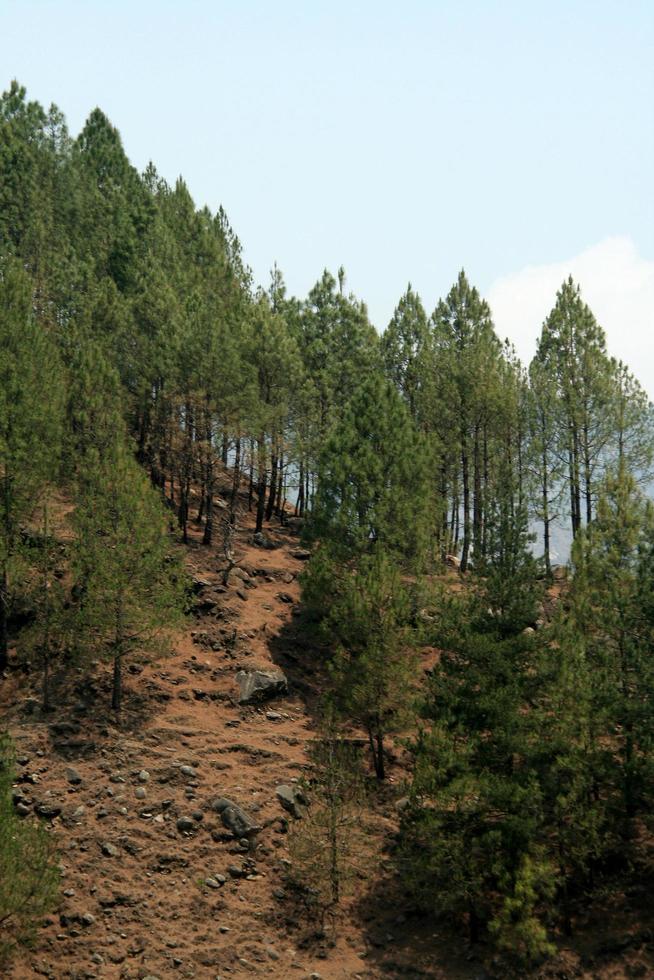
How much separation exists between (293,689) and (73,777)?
10762 mm

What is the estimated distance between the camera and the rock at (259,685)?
3353cm

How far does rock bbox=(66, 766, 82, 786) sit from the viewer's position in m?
27.0

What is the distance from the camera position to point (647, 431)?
157 ft

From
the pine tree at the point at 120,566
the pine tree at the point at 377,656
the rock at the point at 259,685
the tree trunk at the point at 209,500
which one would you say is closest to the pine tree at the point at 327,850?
the pine tree at the point at 377,656

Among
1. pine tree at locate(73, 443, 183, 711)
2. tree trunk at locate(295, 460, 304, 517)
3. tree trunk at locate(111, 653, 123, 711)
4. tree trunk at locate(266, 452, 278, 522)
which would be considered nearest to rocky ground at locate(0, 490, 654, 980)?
tree trunk at locate(111, 653, 123, 711)

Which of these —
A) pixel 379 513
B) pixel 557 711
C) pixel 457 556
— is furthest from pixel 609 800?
pixel 457 556

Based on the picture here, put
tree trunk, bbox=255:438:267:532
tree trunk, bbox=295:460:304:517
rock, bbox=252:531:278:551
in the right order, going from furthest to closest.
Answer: tree trunk, bbox=295:460:304:517, rock, bbox=252:531:278:551, tree trunk, bbox=255:438:267:532

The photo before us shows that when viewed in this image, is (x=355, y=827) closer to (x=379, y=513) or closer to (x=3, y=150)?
(x=379, y=513)

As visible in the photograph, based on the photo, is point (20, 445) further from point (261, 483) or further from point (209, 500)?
point (261, 483)

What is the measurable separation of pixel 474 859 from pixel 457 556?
30.2 metres

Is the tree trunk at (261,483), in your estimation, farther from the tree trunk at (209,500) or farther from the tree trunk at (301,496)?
the tree trunk at (209,500)

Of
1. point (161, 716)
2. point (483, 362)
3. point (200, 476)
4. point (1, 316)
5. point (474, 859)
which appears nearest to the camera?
point (474, 859)

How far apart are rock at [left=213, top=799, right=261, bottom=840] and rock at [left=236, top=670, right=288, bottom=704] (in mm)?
6061

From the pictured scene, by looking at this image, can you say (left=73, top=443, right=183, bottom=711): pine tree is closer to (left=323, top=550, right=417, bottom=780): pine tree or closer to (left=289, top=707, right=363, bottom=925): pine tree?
(left=323, top=550, right=417, bottom=780): pine tree
